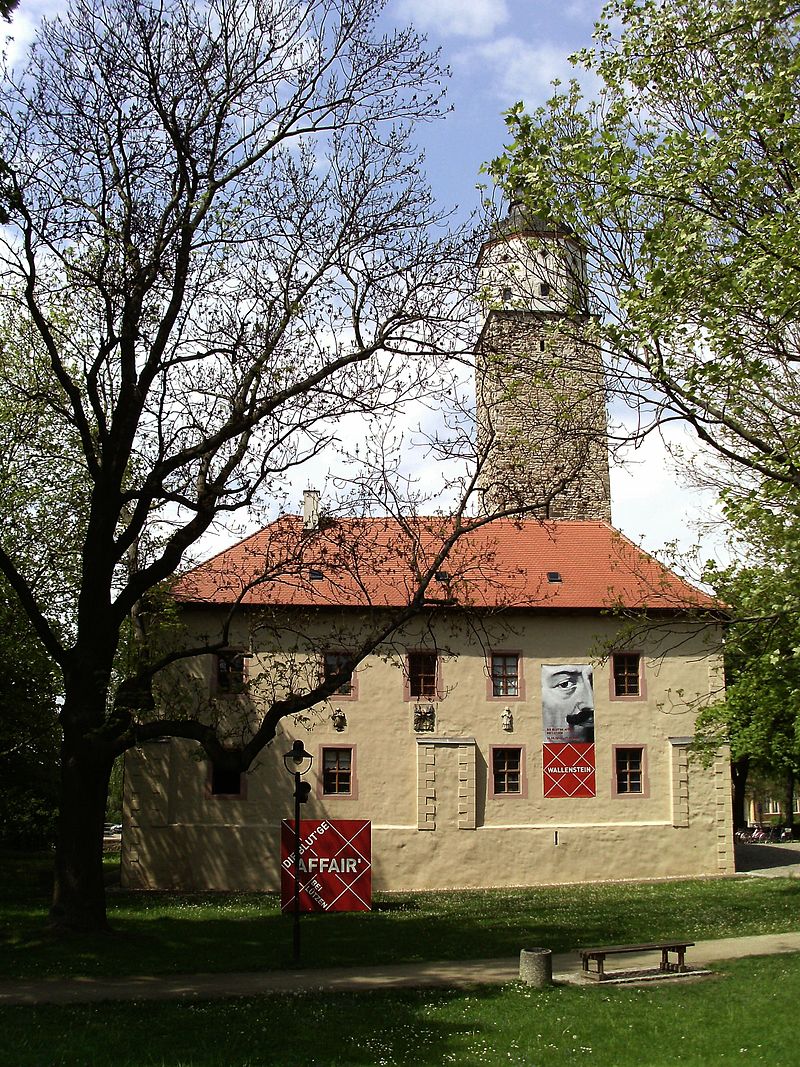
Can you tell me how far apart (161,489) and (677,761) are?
19.0 meters

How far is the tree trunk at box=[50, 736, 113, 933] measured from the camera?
1445 cm

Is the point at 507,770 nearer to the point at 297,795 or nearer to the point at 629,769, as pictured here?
the point at 629,769

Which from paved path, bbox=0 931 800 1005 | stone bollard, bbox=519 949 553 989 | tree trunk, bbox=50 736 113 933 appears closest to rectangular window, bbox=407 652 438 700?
paved path, bbox=0 931 800 1005

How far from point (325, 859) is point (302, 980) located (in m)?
7.57

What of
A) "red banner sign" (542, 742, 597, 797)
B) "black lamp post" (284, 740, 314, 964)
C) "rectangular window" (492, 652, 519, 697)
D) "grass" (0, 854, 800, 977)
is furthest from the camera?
"rectangular window" (492, 652, 519, 697)

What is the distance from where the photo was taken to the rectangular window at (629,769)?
94.3 ft

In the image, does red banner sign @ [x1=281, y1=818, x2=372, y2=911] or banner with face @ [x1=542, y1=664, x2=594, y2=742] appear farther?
banner with face @ [x1=542, y1=664, x2=594, y2=742]

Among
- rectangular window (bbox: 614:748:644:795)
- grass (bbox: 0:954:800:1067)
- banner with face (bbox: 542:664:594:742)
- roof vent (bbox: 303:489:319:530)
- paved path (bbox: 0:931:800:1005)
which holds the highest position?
roof vent (bbox: 303:489:319:530)

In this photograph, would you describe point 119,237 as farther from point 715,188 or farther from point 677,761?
point 677,761

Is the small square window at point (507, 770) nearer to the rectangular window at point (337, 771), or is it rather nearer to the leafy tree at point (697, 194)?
the rectangular window at point (337, 771)

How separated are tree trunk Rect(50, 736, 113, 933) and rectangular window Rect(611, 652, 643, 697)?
57.9 feet

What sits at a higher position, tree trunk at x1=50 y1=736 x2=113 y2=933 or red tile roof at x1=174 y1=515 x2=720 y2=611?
red tile roof at x1=174 y1=515 x2=720 y2=611

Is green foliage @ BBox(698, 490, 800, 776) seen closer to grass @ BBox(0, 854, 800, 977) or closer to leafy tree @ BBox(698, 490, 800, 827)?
leafy tree @ BBox(698, 490, 800, 827)

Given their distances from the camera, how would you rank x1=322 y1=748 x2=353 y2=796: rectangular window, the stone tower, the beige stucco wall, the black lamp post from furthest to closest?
x1=322 y1=748 x2=353 y2=796: rectangular window < the beige stucco wall < the black lamp post < the stone tower
